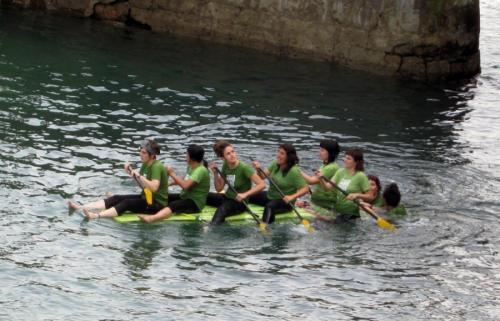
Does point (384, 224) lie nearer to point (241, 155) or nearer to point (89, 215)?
point (241, 155)

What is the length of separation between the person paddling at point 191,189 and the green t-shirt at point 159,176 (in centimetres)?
14

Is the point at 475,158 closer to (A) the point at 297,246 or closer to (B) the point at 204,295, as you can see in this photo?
(A) the point at 297,246

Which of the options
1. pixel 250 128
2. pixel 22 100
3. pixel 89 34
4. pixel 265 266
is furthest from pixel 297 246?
pixel 89 34

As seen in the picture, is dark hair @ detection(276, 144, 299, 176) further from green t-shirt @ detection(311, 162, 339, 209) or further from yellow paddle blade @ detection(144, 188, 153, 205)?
yellow paddle blade @ detection(144, 188, 153, 205)

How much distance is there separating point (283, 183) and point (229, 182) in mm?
1074

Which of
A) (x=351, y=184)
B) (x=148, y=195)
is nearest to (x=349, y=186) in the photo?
(x=351, y=184)

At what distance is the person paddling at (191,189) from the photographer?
20.1 meters

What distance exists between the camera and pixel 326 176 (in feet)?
70.5

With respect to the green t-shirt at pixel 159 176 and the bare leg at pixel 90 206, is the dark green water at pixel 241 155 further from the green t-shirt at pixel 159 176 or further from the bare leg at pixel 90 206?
the green t-shirt at pixel 159 176

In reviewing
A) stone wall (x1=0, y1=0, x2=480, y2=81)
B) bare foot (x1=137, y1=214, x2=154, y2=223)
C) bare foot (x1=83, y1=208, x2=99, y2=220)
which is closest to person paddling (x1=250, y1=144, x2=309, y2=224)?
bare foot (x1=137, y1=214, x2=154, y2=223)

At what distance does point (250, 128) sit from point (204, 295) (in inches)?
393

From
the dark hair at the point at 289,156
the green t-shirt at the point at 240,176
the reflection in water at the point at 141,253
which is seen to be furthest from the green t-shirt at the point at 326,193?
the reflection in water at the point at 141,253

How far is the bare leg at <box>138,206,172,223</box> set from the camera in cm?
1991

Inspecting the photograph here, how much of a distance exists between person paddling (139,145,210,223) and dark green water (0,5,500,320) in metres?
0.47
